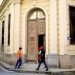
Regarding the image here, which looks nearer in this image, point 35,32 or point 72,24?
point 72,24

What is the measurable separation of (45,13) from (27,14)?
177 cm

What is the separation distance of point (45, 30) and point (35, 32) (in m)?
1.10

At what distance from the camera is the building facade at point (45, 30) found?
1981cm

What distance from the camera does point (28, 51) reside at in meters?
21.9

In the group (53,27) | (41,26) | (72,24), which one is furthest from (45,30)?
(72,24)

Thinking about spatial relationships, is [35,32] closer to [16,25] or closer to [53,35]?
[16,25]

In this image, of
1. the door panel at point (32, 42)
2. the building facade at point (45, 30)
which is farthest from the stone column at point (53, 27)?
the door panel at point (32, 42)

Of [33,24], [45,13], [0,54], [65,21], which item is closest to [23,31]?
[33,24]

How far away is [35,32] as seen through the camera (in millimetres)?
21812

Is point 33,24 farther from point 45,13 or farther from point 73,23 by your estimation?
point 73,23

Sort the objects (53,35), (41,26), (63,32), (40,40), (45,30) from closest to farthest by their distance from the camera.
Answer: (63,32) → (53,35) → (45,30) → (41,26) → (40,40)

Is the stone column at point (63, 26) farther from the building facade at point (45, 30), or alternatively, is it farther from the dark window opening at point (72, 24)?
the dark window opening at point (72, 24)

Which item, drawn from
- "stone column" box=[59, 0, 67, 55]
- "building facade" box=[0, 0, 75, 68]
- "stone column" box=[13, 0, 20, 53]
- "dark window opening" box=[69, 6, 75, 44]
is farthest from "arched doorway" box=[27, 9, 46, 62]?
"dark window opening" box=[69, 6, 75, 44]

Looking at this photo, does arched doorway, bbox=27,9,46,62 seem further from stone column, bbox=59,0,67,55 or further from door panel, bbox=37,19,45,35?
stone column, bbox=59,0,67,55
